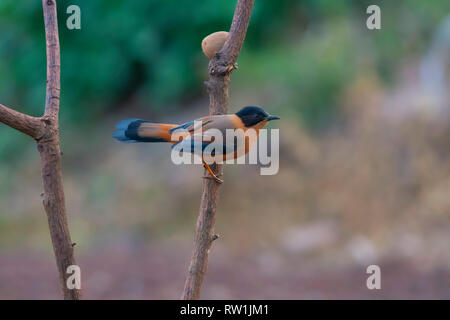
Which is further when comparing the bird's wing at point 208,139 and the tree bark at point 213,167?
the bird's wing at point 208,139

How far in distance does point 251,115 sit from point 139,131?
15.7 inches

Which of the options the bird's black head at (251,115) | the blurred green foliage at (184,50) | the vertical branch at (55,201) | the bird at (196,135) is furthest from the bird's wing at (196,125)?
the blurred green foliage at (184,50)

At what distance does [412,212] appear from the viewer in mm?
4566

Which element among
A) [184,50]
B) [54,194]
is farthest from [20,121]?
[184,50]

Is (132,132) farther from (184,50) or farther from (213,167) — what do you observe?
(184,50)

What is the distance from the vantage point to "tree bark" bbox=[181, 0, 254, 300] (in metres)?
1.73

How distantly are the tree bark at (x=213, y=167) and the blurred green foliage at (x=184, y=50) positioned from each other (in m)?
2.97

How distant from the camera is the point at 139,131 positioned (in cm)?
185

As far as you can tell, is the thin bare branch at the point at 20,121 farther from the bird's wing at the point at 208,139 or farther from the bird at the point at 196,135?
the bird's wing at the point at 208,139

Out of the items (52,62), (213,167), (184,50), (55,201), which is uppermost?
(184,50)

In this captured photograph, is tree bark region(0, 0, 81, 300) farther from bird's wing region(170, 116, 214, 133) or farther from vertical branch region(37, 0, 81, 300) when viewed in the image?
bird's wing region(170, 116, 214, 133)

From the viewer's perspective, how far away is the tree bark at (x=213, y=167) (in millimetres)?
1732

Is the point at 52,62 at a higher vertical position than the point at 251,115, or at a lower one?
higher

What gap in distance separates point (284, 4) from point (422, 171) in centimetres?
204
